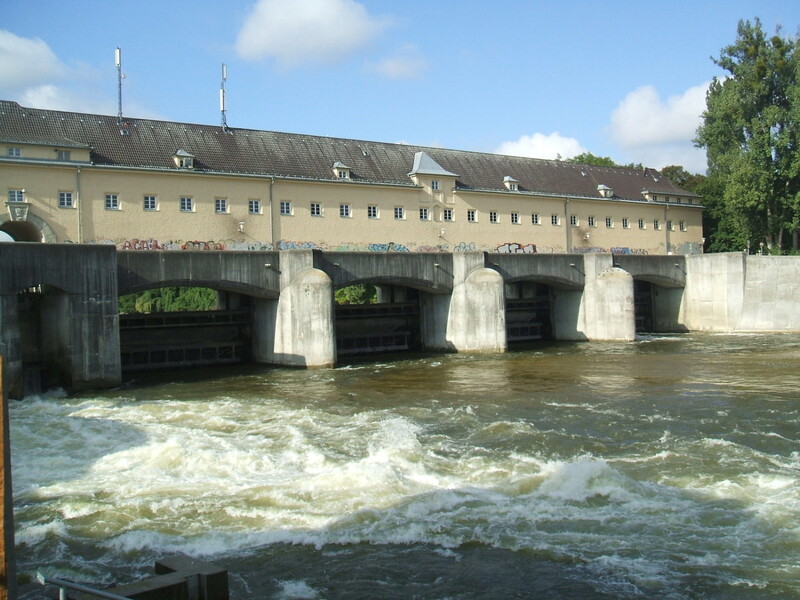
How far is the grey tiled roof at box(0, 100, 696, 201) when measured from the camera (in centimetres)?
3869

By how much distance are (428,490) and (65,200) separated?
30.6 metres

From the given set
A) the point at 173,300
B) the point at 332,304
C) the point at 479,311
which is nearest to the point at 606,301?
the point at 479,311

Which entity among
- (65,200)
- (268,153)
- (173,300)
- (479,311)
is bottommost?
(479,311)

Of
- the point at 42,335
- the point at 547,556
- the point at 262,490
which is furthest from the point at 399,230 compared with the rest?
the point at 547,556

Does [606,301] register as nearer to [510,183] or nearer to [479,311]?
[479,311]

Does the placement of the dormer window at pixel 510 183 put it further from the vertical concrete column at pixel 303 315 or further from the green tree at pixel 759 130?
the vertical concrete column at pixel 303 315

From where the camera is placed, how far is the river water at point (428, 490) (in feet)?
31.5

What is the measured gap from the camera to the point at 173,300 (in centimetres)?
6956

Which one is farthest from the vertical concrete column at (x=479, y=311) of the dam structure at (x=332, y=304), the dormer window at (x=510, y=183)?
the dormer window at (x=510, y=183)

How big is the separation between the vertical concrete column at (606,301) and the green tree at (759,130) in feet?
60.1

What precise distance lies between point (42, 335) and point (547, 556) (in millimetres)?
23280

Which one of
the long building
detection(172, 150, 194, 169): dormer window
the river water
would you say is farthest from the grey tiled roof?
the river water

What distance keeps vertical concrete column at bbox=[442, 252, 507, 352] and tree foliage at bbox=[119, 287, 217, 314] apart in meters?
31.5

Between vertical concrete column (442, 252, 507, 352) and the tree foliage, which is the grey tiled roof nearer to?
vertical concrete column (442, 252, 507, 352)
